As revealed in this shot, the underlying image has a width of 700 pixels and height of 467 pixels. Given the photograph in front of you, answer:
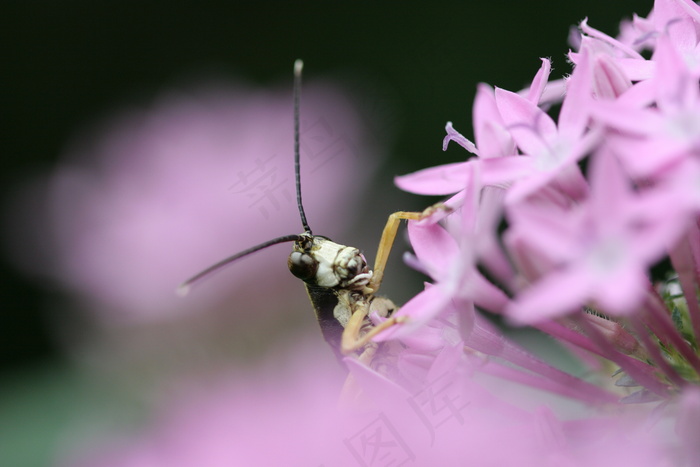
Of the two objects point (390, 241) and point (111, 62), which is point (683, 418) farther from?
point (111, 62)

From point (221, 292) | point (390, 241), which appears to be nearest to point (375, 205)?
point (221, 292)

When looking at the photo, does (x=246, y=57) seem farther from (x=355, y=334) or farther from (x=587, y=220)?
(x=587, y=220)

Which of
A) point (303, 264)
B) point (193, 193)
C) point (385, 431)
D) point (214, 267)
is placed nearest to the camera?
point (385, 431)

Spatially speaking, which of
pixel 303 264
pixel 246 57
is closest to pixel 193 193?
pixel 303 264

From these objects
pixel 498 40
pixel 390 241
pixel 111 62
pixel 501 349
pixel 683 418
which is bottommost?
pixel 683 418

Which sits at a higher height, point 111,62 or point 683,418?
point 111,62

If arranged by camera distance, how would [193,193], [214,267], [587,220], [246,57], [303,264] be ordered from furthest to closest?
[246,57] < [193,193] < [303,264] < [214,267] < [587,220]

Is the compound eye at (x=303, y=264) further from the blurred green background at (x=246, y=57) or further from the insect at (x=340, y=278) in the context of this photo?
the blurred green background at (x=246, y=57)
